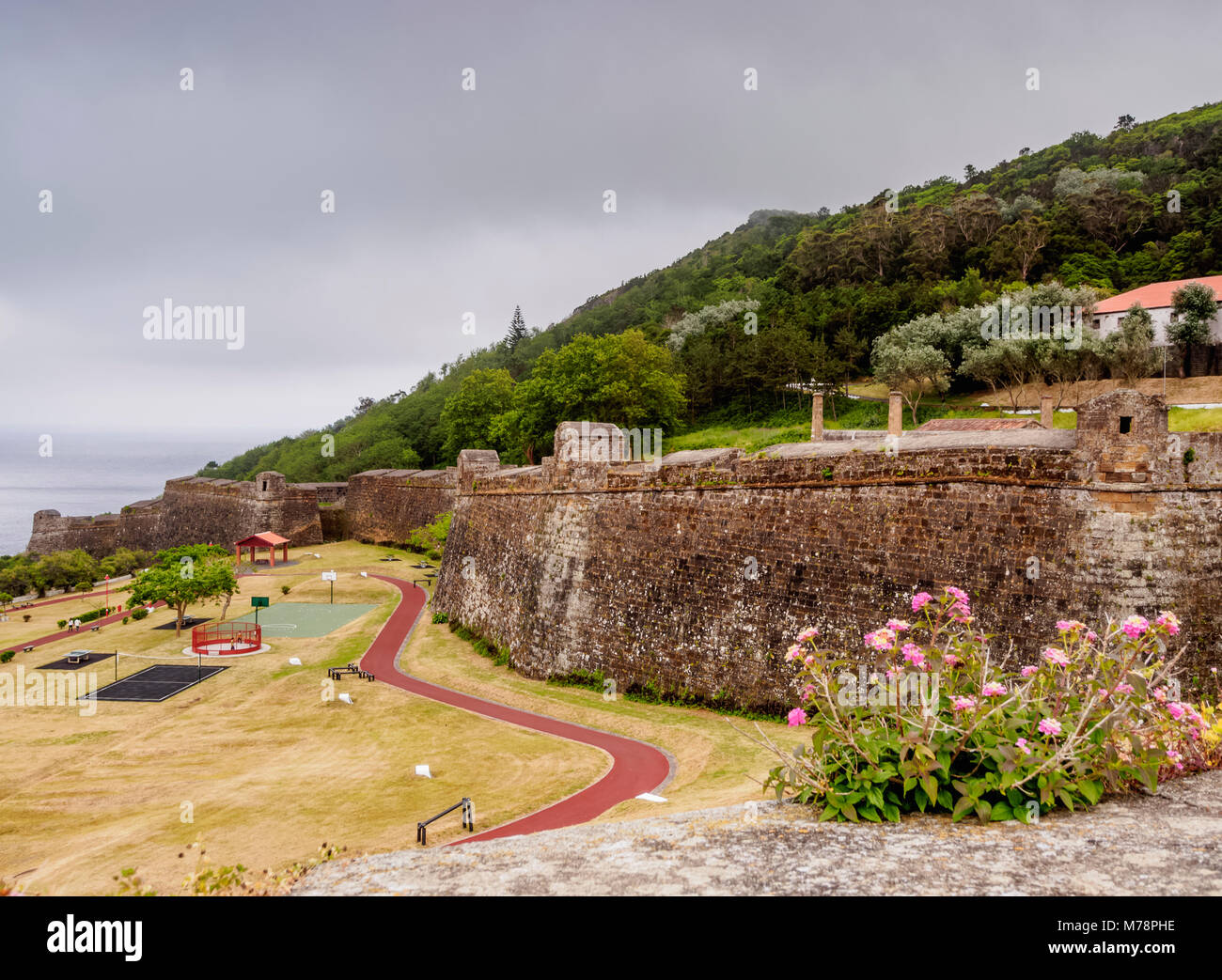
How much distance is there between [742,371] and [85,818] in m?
45.4

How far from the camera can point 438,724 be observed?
15.7m

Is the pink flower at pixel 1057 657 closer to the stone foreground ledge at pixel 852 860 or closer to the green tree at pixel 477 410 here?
the stone foreground ledge at pixel 852 860

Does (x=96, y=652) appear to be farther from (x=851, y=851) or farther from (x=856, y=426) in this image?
(x=856, y=426)

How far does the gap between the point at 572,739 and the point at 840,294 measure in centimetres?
5661

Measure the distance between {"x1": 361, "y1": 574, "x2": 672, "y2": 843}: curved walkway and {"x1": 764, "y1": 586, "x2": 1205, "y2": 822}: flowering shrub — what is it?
16.3 ft

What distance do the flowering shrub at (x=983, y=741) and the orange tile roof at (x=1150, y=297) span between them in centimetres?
4730

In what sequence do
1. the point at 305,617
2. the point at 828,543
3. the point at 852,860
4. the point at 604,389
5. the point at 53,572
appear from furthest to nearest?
the point at 604,389, the point at 53,572, the point at 305,617, the point at 828,543, the point at 852,860

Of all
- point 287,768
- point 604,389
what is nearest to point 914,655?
point 287,768

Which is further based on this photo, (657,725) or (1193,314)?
(1193,314)

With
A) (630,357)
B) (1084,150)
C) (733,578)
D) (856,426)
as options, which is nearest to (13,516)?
(630,357)

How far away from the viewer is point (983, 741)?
3928 millimetres

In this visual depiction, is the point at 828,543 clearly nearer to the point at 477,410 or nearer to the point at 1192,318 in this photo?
the point at 1192,318

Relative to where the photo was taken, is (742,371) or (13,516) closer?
(742,371)

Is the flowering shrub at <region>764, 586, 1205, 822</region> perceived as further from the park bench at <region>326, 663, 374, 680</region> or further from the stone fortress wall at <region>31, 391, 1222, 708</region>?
the park bench at <region>326, 663, 374, 680</region>
